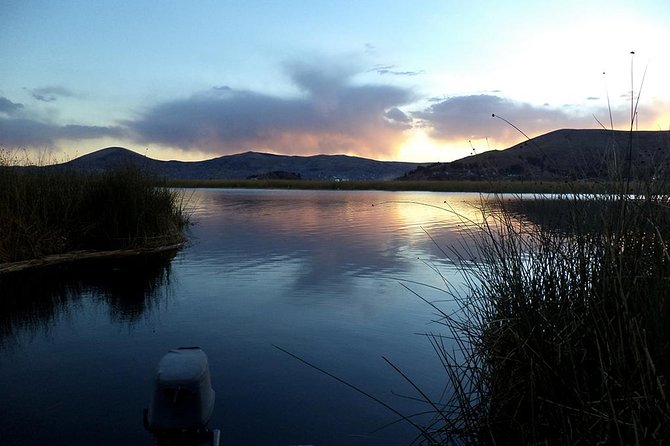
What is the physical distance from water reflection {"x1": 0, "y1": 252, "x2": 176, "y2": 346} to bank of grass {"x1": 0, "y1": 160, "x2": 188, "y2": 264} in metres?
1.02

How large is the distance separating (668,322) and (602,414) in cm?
61

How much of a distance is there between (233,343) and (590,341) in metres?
4.25

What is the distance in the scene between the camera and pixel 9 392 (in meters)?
4.48

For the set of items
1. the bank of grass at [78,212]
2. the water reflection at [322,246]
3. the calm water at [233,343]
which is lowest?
the calm water at [233,343]

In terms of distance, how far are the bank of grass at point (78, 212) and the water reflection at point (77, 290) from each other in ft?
3.34

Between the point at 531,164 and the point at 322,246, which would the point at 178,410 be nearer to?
the point at 322,246

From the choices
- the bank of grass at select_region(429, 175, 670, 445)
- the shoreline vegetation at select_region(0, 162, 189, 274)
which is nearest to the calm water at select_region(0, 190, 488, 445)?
the bank of grass at select_region(429, 175, 670, 445)

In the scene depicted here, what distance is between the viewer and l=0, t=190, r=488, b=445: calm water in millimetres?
4051

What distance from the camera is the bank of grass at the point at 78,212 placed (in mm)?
10008

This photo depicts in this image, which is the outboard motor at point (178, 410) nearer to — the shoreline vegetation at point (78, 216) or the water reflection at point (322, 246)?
the water reflection at point (322, 246)

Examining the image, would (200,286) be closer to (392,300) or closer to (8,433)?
(392,300)

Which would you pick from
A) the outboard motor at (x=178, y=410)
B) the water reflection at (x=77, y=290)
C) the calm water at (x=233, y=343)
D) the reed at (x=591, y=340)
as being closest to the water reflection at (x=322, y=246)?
the calm water at (x=233, y=343)

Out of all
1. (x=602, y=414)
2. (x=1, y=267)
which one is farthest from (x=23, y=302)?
(x=602, y=414)

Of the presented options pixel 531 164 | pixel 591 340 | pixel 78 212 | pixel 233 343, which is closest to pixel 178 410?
pixel 591 340
